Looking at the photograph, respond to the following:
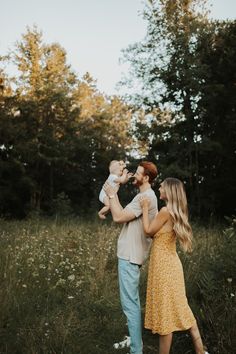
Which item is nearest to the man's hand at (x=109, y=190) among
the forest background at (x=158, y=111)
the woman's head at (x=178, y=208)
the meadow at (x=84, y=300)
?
the woman's head at (x=178, y=208)

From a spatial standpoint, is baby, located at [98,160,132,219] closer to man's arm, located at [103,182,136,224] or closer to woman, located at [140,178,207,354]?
man's arm, located at [103,182,136,224]

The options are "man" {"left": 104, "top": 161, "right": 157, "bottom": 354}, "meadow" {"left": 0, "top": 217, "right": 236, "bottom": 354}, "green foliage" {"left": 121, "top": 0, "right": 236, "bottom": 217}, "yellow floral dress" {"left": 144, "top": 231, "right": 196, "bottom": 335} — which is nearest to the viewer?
"yellow floral dress" {"left": 144, "top": 231, "right": 196, "bottom": 335}

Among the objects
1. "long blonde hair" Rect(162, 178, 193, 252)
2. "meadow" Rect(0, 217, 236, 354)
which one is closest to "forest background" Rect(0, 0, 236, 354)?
"meadow" Rect(0, 217, 236, 354)

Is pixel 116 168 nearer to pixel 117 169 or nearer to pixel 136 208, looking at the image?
pixel 117 169

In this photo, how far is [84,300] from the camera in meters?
5.64

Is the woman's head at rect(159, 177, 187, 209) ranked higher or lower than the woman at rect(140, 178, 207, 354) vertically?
higher

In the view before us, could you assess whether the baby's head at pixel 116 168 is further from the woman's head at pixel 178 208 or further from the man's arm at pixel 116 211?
the woman's head at pixel 178 208

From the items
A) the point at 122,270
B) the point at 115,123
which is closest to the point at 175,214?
the point at 122,270

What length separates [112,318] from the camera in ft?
17.5

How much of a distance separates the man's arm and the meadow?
1.45 metres

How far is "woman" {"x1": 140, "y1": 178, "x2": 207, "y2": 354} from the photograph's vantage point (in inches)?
153

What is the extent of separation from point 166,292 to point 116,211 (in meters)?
0.97

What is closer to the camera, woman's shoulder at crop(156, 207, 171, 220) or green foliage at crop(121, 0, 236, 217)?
woman's shoulder at crop(156, 207, 171, 220)

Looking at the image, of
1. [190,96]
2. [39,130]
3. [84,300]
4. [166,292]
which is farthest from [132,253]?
[39,130]
